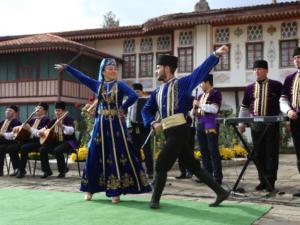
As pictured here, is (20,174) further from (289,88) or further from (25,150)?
(289,88)

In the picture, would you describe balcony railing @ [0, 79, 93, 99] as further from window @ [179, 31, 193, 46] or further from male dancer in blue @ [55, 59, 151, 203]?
male dancer in blue @ [55, 59, 151, 203]

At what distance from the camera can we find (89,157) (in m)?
5.66

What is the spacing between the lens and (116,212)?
16.0ft

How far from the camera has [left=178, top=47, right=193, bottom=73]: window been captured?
21781 mm

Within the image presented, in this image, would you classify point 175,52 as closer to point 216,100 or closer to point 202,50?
point 202,50

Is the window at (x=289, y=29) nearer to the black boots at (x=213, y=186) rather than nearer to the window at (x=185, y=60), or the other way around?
the window at (x=185, y=60)

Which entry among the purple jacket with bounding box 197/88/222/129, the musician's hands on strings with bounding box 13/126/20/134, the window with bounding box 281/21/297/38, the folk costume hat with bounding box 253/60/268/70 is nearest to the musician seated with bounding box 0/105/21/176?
the musician's hands on strings with bounding box 13/126/20/134

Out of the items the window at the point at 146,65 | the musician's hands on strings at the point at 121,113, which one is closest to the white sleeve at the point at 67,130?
the musician's hands on strings at the point at 121,113

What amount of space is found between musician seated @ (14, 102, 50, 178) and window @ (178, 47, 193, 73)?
43.7 feet

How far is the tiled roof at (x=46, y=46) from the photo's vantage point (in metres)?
20.9

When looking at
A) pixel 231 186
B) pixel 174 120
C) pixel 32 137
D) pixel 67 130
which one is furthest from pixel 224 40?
pixel 174 120

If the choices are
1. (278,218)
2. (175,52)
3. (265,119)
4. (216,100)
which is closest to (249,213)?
(278,218)

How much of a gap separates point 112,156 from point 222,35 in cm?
1662

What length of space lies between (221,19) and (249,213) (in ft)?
54.3
